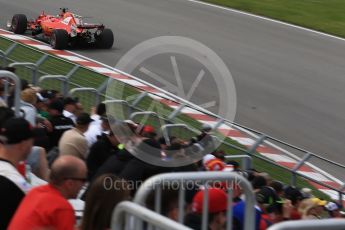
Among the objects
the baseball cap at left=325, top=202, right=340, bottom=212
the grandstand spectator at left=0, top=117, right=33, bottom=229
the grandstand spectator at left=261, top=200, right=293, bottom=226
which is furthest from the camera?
the baseball cap at left=325, top=202, right=340, bottom=212

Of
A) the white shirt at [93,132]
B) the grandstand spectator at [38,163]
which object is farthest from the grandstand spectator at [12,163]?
the white shirt at [93,132]

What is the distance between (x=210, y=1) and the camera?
85.8ft

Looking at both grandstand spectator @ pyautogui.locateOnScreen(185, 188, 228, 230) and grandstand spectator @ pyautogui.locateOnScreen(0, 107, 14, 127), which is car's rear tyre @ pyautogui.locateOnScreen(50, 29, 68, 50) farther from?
grandstand spectator @ pyautogui.locateOnScreen(185, 188, 228, 230)

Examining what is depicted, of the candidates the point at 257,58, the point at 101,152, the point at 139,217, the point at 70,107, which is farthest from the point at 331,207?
the point at 257,58

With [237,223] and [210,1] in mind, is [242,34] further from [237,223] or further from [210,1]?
[237,223]

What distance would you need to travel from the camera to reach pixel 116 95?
40.4 feet

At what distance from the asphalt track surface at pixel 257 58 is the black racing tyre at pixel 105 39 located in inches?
8.3

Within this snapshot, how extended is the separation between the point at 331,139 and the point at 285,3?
12.0 meters

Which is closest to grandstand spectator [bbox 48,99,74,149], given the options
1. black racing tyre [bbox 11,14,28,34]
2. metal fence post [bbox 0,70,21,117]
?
metal fence post [bbox 0,70,21,117]

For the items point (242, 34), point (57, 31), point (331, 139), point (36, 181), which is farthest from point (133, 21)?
point (36, 181)

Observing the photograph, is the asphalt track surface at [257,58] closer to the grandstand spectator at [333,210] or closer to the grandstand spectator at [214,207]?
the grandstand spectator at [333,210]

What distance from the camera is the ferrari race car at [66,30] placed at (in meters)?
18.9

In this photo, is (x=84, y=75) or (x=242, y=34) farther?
(x=242, y=34)

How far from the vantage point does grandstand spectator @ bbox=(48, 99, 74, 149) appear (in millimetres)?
8859
